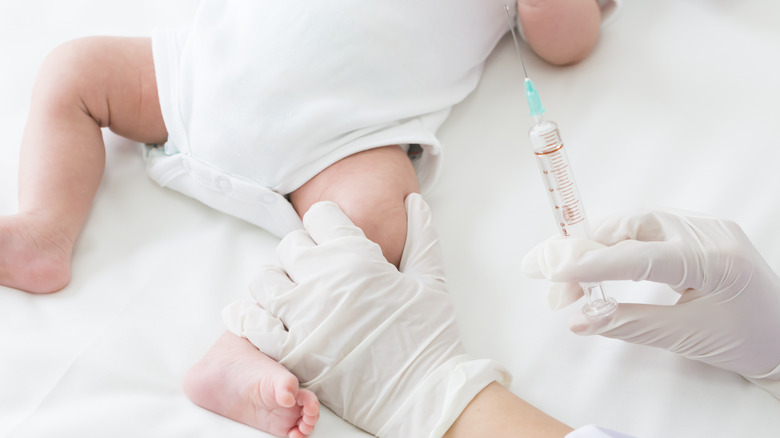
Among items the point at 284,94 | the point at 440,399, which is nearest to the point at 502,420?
the point at 440,399

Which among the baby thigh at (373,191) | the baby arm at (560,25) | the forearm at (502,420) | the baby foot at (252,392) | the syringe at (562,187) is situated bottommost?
the baby foot at (252,392)

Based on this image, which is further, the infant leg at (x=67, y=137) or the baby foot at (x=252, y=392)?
the infant leg at (x=67, y=137)

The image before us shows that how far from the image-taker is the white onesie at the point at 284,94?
47.9 inches

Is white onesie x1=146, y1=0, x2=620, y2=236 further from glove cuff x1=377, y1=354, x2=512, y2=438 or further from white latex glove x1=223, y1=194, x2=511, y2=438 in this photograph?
glove cuff x1=377, y1=354, x2=512, y2=438

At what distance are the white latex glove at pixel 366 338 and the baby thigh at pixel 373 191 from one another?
0.22 feet

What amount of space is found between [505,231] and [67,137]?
2.45 ft

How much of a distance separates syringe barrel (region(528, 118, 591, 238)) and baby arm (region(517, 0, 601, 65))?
21.4 inches

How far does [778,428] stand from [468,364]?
401 mm

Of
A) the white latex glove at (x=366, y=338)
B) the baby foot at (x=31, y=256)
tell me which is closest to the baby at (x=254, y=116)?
the baby foot at (x=31, y=256)

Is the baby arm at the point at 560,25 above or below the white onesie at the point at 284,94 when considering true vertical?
above

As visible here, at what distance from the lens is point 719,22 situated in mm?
1470

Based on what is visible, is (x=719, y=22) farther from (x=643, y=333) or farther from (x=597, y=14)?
(x=643, y=333)

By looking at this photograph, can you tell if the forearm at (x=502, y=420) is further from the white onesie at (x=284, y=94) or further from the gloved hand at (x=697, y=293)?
the white onesie at (x=284, y=94)

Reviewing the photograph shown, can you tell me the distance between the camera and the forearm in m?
0.91
